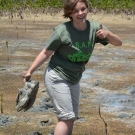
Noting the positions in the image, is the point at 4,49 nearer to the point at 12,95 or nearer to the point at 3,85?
the point at 3,85

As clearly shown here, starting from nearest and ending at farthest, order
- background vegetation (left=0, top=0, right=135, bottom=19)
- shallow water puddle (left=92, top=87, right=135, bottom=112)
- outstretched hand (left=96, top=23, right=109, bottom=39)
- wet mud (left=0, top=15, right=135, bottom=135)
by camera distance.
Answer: outstretched hand (left=96, top=23, right=109, bottom=39) < wet mud (left=0, top=15, right=135, bottom=135) < shallow water puddle (left=92, top=87, right=135, bottom=112) < background vegetation (left=0, top=0, right=135, bottom=19)

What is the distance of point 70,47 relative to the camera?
3.35 metres

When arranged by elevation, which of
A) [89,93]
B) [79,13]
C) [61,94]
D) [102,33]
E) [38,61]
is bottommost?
[89,93]

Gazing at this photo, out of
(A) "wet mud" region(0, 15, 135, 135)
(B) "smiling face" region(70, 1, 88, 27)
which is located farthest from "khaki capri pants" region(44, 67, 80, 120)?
(A) "wet mud" region(0, 15, 135, 135)

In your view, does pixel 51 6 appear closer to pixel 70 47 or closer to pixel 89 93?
pixel 89 93

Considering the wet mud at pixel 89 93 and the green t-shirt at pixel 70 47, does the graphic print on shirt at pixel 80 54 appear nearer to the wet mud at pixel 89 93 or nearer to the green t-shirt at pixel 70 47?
the green t-shirt at pixel 70 47

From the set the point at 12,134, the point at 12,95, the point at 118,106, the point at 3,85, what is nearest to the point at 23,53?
the point at 3,85

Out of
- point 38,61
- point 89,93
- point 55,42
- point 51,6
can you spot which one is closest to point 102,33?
point 55,42

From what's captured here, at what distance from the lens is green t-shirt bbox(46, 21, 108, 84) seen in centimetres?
333

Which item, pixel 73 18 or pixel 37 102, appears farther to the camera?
pixel 37 102

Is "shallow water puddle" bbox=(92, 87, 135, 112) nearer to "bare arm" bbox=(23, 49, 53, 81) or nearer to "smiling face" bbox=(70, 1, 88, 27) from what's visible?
"bare arm" bbox=(23, 49, 53, 81)

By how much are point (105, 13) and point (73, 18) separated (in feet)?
49.6

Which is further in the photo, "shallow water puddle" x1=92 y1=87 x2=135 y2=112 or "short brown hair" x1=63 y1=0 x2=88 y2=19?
"shallow water puddle" x1=92 y1=87 x2=135 y2=112

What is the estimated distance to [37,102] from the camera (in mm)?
5000
